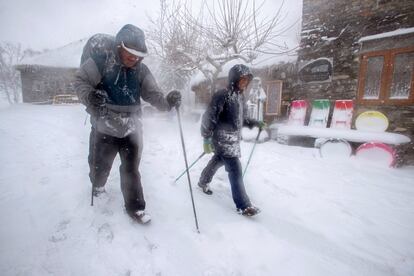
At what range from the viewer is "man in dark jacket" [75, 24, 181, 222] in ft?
7.19

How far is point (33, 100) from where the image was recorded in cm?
2141

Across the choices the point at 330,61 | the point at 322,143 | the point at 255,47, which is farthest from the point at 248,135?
the point at 255,47

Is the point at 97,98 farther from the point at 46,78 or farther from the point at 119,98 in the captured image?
the point at 46,78

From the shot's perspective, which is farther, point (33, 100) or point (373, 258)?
point (33, 100)

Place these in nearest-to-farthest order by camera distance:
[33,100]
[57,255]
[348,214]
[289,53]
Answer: [57,255], [348,214], [289,53], [33,100]

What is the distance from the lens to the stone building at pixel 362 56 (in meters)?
6.27

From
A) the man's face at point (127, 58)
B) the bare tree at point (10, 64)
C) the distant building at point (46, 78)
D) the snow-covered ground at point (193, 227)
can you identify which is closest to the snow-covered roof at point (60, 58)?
the distant building at point (46, 78)

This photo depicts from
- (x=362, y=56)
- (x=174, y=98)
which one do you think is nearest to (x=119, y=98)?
(x=174, y=98)

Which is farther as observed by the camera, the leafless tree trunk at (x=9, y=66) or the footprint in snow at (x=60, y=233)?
the leafless tree trunk at (x=9, y=66)

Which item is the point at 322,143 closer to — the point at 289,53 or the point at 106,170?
the point at 289,53

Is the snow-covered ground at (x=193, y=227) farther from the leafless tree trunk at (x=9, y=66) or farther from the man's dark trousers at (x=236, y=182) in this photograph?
the leafless tree trunk at (x=9, y=66)

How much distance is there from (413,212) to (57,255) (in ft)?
14.4

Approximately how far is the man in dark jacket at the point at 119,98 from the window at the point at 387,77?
6.77 metres

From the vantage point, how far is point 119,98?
2377 mm
